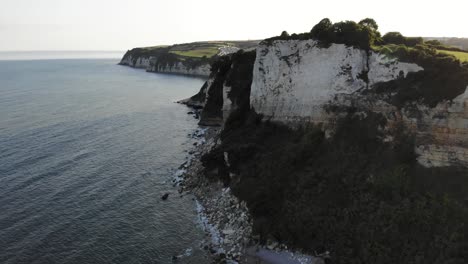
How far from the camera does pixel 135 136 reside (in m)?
74.0

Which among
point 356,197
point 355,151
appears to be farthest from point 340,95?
point 356,197

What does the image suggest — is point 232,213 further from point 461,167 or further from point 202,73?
point 202,73

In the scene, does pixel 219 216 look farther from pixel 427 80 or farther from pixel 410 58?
pixel 410 58

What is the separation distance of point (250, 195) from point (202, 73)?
151m

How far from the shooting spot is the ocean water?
37.0m

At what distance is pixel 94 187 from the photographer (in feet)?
164

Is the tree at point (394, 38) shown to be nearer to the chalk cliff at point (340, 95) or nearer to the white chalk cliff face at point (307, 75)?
the chalk cliff at point (340, 95)

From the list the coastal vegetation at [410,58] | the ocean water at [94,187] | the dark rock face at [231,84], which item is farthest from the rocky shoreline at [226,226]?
the coastal vegetation at [410,58]

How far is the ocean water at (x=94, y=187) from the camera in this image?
36969 mm

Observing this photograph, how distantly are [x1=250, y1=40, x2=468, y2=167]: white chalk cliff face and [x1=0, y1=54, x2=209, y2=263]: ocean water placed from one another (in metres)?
18.3

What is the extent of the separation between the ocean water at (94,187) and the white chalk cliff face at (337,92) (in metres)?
18.3

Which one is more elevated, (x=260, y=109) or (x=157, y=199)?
(x=260, y=109)

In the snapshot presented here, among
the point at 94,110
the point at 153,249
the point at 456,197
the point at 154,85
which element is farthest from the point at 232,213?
the point at 154,85

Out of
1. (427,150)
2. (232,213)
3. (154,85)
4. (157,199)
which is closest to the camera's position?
(427,150)
